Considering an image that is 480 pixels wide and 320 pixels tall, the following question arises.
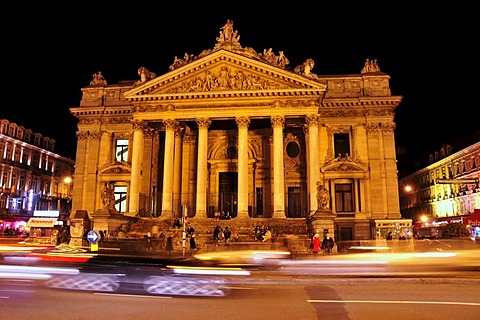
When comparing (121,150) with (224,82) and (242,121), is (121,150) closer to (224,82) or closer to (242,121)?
(224,82)

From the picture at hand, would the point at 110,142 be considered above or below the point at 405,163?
below

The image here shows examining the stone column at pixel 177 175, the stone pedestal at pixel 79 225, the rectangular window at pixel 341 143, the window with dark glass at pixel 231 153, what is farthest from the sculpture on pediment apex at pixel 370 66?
the stone pedestal at pixel 79 225

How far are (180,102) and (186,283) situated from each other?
96.1 ft

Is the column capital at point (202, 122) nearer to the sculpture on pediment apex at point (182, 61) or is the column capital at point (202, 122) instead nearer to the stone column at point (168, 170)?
the stone column at point (168, 170)

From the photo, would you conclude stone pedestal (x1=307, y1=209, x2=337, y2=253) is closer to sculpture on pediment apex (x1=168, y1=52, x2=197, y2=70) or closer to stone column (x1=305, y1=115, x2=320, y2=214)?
stone column (x1=305, y1=115, x2=320, y2=214)

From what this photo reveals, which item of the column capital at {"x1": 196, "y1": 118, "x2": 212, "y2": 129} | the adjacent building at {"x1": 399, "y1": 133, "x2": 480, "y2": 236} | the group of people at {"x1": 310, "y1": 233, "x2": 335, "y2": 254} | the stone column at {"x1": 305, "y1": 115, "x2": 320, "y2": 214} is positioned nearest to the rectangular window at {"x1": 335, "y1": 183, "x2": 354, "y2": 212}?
the stone column at {"x1": 305, "y1": 115, "x2": 320, "y2": 214}

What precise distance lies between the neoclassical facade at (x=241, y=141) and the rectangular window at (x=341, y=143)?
0.12 m

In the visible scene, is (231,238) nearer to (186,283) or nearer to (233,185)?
(233,185)

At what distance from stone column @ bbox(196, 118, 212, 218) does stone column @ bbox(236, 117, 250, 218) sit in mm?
3133

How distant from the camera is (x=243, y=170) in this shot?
37.1 metres

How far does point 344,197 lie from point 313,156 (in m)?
6.66

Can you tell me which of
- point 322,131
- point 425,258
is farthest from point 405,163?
point 425,258

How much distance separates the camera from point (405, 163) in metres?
94.9

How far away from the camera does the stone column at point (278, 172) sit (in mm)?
36156
